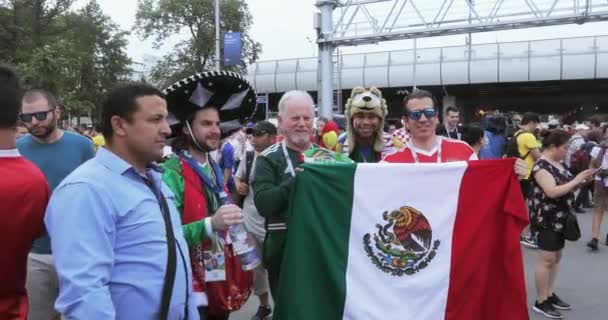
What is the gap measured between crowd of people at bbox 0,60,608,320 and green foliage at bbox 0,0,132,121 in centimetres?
1920

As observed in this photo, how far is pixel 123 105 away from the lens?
194cm

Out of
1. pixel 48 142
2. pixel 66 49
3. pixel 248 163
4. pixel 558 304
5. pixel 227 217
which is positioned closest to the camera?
pixel 227 217

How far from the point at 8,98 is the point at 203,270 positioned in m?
1.19

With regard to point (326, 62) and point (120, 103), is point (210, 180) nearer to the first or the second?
point (120, 103)

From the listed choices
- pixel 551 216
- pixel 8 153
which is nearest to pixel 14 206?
pixel 8 153

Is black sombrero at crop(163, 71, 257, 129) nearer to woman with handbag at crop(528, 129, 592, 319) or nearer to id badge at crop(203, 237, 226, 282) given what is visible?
id badge at crop(203, 237, 226, 282)

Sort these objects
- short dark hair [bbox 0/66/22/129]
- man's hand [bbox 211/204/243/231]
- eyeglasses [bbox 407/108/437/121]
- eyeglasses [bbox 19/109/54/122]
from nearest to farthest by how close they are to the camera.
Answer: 1. short dark hair [bbox 0/66/22/129]
2. man's hand [bbox 211/204/243/231]
3. eyeglasses [bbox 407/108/437/121]
4. eyeglasses [bbox 19/109/54/122]

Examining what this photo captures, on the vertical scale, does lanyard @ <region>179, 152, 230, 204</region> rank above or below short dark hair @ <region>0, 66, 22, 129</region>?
below

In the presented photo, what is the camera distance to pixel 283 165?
3.11m

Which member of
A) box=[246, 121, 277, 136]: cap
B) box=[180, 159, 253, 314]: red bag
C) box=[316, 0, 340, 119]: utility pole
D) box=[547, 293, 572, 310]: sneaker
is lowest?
box=[547, 293, 572, 310]: sneaker

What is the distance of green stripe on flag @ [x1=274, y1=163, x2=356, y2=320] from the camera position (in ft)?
9.73

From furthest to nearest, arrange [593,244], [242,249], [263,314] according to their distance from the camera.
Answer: [593,244] → [263,314] → [242,249]

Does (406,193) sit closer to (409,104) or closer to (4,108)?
(409,104)

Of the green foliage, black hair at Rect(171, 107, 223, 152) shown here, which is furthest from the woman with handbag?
the green foliage
